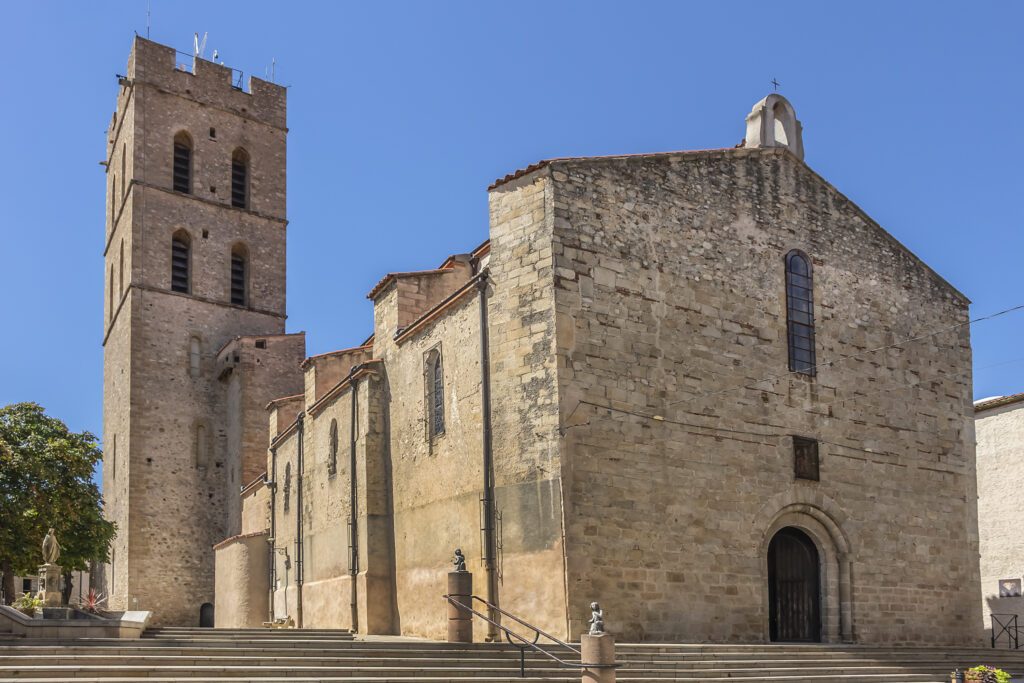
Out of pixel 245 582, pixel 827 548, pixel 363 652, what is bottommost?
pixel 245 582

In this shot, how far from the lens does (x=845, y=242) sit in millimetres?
23344

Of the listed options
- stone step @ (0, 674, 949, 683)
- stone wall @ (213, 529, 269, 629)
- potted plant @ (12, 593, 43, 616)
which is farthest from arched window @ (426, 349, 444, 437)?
stone wall @ (213, 529, 269, 629)

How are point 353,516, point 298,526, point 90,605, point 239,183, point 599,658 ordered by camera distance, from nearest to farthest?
point 599,658 < point 353,516 < point 90,605 < point 298,526 < point 239,183

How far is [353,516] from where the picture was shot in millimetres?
24688

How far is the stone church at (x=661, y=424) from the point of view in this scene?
18.7m

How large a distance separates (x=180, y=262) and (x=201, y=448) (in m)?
8.31

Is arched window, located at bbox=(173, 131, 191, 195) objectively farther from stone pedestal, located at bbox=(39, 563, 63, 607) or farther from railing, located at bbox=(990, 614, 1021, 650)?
railing, located at bbox=(990, 614, 1021, 650)

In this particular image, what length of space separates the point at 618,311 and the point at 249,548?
1798 centimetres

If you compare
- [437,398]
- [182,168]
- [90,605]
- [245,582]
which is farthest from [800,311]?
[182,168]

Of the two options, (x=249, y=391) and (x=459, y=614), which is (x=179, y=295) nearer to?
(x=249, y=391)

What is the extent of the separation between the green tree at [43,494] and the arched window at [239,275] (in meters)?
14.4

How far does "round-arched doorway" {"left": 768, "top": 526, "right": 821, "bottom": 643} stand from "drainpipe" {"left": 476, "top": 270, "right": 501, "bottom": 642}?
5563mm

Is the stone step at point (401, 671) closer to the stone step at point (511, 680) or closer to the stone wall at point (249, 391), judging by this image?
the stone step at point (511, 680)

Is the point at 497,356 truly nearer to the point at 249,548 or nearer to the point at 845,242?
the point at 845,242
